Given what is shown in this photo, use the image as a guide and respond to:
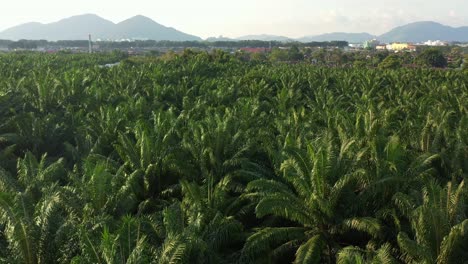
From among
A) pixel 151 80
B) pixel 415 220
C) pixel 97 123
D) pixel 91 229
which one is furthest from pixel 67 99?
pixel 415 220

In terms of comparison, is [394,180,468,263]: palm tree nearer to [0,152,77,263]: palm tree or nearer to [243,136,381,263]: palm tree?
[243,136,381,263]: palm tree

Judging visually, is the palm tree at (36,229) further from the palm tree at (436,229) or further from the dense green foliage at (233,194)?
the palm tree at (436,229)

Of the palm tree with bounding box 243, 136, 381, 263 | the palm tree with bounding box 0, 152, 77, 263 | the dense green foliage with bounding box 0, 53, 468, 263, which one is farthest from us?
the palm tree with bounding box 243, 136, 381, 263

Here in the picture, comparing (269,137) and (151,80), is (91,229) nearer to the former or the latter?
(269,137)

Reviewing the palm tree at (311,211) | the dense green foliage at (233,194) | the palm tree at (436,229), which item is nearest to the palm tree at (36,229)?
the dense green foliage at (233,194)

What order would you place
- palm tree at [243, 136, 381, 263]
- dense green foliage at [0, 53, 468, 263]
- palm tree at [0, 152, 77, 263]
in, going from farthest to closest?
palm tree at [243, 136, 381, 263] < dense green foliage at [0, 53, 468, 263] < palm tree at [0, 152, 77, 263]

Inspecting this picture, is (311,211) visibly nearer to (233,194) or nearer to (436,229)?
(436,229)

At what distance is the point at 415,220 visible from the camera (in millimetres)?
11492

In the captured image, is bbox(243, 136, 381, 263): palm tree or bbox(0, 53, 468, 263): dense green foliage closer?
bbox(0, 53, 468, 263): dense green foliage

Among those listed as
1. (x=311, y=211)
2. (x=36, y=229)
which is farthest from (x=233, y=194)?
(x=36, y=229)

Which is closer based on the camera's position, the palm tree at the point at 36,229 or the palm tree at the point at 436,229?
the palm tree at the point at 36,229

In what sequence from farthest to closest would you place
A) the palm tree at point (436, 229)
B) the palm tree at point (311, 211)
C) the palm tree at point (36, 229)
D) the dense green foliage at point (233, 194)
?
the palm tree at point (311, 211) → the dense green foliage at point (233, 194) → the palm tree at point (436, 229) → the palm tree at point (36, 229)

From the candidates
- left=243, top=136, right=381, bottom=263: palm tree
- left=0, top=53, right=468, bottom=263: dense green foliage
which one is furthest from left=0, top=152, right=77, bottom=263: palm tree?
left=243, top=136, right=381, bottom=263: palm tree

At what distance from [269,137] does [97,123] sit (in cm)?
891
